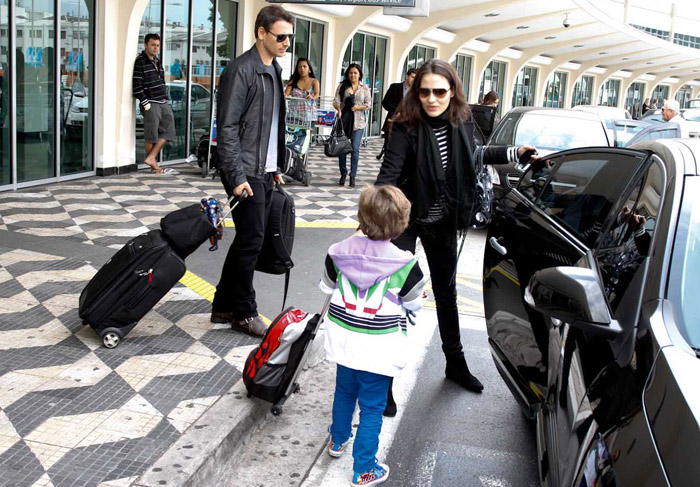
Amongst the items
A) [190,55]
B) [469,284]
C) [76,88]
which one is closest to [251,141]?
[469,284]

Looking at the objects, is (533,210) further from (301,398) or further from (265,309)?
(265,309)

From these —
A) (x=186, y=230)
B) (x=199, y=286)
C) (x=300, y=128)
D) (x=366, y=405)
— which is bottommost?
(x=199, y=286)

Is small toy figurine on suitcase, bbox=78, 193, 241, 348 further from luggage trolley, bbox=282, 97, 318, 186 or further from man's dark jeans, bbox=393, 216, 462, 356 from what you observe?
luggage trolley, bbox=282, 97, 318, 186

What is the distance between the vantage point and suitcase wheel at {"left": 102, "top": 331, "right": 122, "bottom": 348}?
4.38 meters

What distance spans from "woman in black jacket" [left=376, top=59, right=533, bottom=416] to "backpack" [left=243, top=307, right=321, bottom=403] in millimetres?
623

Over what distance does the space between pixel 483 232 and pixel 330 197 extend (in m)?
2.46

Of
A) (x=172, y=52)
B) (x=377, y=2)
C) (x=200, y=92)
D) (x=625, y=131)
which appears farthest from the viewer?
(x=200, y=92)

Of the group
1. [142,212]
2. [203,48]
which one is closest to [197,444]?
[142,212]

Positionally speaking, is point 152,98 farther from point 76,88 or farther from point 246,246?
point 246,246

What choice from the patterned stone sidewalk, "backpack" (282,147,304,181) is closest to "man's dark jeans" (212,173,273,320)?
the patterned stone sidewalk

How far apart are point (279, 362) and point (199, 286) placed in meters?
2.27

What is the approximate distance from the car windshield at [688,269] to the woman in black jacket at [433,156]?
4.65ft

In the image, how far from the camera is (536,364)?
3.25 metres

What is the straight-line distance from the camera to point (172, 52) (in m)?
13.1
